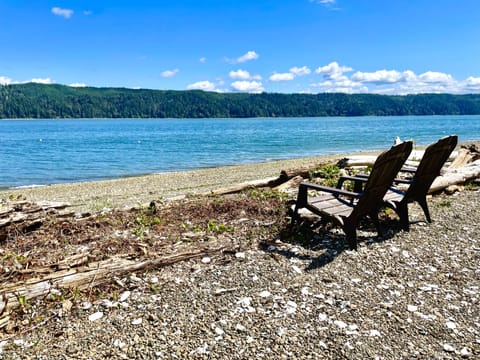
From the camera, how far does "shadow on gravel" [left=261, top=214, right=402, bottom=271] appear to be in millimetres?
5543

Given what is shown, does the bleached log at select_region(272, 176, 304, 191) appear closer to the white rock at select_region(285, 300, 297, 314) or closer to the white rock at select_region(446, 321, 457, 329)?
the white rock at select_region(285, 300, 297, 314)

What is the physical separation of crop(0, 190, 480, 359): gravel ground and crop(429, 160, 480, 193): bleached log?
3.65 meters

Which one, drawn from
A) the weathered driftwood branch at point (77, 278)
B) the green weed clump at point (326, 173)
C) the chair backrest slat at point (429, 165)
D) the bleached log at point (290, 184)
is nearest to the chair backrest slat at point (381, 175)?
the chair backrest slat at point (429, 165)

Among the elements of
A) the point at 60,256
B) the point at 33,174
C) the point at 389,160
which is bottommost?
the point at 33,174

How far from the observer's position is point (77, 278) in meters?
4.62

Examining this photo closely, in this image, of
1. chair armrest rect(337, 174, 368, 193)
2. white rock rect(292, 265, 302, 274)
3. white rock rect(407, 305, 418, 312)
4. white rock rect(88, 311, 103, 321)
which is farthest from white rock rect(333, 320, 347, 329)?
chair armrest rect(337, 174, 368, 193)

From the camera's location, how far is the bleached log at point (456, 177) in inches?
364

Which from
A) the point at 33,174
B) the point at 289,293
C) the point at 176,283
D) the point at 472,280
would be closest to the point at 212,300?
the point at 176,283

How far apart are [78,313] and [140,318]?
682 mm

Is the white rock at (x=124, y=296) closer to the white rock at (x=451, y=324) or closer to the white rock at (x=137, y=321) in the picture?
the white rock at (x=137, y=321)

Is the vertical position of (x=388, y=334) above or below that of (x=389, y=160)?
below

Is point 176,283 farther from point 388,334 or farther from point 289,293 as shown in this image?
point 388,334

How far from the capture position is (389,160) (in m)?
5.46

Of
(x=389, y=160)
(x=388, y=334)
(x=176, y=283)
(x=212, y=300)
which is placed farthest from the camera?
(x=389, y=160)
